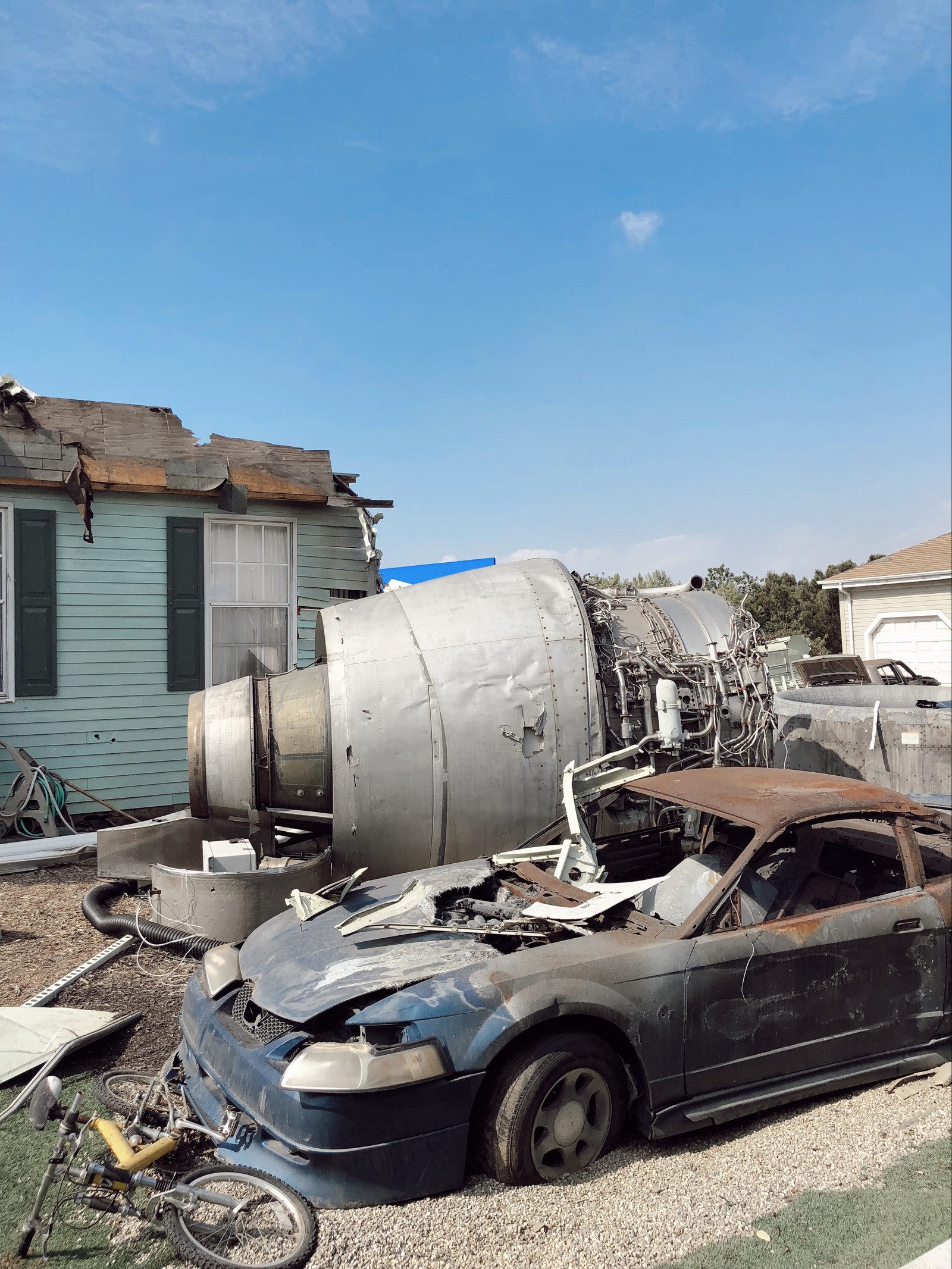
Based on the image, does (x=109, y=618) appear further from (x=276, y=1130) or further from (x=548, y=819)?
(x=276, y=1130)

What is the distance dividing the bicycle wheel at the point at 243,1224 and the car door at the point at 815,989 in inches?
62.0

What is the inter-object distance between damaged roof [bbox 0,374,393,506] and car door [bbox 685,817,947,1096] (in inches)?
331

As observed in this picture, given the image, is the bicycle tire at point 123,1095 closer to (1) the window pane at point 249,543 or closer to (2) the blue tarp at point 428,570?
(1) the window pane at point 249,543

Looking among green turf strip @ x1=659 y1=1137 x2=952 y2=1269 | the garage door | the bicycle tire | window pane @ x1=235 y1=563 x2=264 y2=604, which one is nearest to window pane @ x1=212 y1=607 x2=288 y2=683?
window pane @ x1=235 y1=563 x2=264 y2=604

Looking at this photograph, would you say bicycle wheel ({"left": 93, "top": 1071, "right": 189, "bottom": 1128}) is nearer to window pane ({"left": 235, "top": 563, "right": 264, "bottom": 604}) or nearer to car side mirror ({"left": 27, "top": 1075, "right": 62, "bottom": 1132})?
car side mirror ({"left": 27, "top": 1075, "right": 62, "bottom": 1132})

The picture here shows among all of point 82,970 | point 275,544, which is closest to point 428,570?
point 275,544

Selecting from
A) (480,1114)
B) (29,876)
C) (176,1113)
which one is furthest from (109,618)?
(480,1114)

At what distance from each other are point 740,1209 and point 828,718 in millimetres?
6670

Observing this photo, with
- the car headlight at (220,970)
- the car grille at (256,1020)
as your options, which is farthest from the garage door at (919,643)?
the car grille at (256,1020)

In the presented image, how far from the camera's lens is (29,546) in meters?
9.66

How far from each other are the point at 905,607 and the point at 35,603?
69.6 ft

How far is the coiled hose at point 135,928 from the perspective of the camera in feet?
19.0

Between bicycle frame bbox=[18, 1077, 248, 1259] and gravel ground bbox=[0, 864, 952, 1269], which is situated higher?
bicycle frame bbox=[18, 1077, 248, 1259]

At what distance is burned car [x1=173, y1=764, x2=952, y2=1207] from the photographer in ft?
10.2
